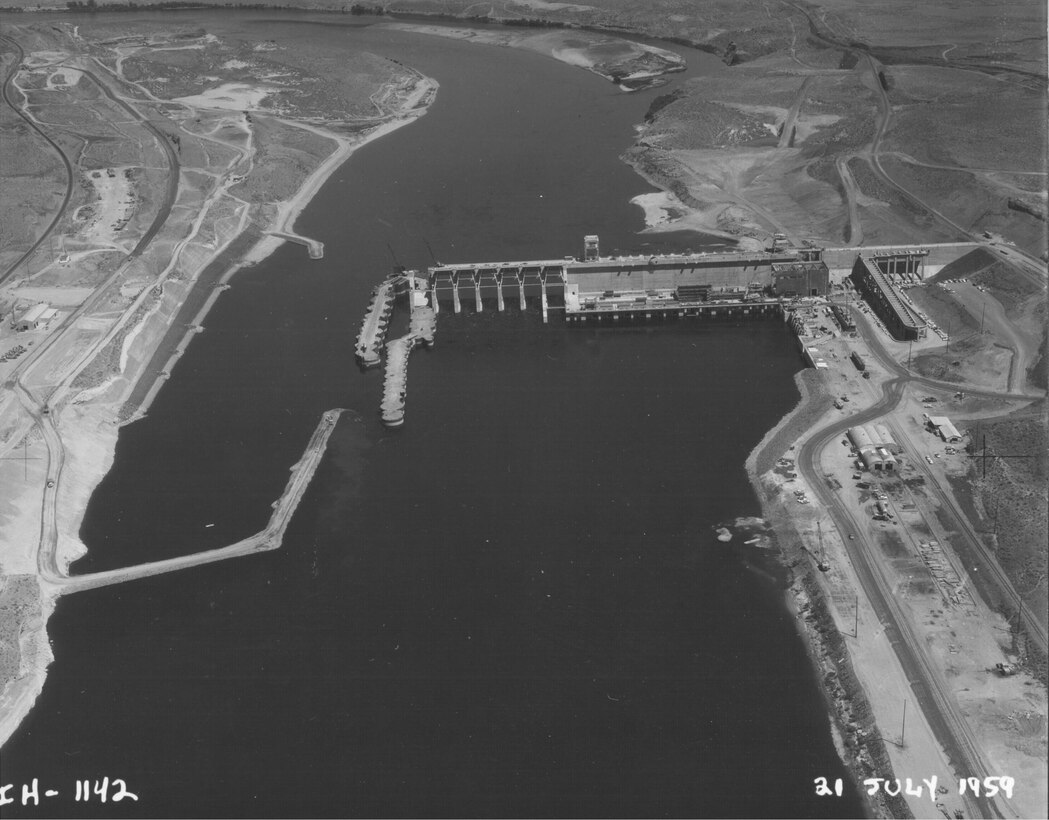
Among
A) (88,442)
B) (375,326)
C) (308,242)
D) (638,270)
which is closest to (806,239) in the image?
(638,270)

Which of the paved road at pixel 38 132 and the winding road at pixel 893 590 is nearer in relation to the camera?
the winding road at pixel 893 590

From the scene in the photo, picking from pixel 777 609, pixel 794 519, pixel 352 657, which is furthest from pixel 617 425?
pixel 352 657

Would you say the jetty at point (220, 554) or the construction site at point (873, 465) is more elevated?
the construction site at point (873, 465)

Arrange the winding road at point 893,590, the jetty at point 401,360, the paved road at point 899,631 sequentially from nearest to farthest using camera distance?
the paved road at point 899,631 → the winding road at point 893,590 → the jetty at point 401,360

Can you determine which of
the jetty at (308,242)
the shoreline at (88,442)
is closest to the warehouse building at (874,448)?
the shoreline at (88,442)

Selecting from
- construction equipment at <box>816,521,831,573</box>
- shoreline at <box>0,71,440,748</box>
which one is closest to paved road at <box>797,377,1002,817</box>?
construction equipment at <box>816,521,831,573</box>

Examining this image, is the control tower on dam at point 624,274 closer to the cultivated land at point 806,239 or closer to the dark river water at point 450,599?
the dark river water at point 450,599

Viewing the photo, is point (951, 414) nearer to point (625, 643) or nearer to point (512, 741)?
point (625, 643)
